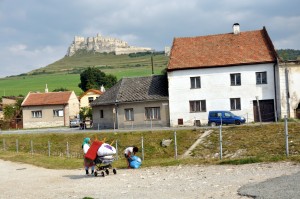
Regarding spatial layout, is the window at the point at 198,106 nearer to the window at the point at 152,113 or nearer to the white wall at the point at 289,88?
the window at the point at 152,113

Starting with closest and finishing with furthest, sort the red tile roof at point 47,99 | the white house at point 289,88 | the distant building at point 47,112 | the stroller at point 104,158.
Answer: the stroller at point 104,158
the white house at point 289,88
the distant building at point 47,112
the red tile roof at point 47,99

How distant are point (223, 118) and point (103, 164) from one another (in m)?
25.1

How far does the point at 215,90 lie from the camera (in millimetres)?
46250

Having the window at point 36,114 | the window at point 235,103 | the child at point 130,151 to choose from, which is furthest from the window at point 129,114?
the child at point 130,151

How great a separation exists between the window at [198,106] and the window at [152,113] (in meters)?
3.42

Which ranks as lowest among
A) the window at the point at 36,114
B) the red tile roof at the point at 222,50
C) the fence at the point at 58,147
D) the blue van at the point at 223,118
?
the fence at the point at 58,147

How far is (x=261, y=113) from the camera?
1772 inches

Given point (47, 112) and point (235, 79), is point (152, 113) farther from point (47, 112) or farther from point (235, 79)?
point (47, 112)

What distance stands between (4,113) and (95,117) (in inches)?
1227

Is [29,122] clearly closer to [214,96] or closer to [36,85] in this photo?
[214,96]

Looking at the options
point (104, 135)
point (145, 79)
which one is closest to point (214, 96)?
point (145, 79)

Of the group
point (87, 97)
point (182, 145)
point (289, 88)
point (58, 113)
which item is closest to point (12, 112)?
point (58, 113)

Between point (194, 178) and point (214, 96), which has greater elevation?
point (214, 96)

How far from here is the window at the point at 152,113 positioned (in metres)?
47.5
